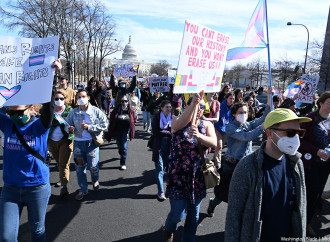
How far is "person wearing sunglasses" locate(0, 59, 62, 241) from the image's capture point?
2.62 metres

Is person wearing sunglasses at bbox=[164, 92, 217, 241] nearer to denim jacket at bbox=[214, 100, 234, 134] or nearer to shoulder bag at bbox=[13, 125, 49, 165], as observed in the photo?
shoulder bag at bbox=[13, 125, 49, 165]

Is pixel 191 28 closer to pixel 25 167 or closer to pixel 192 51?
pixel 192 51

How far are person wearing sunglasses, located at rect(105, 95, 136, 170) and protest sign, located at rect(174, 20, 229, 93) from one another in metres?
3.39

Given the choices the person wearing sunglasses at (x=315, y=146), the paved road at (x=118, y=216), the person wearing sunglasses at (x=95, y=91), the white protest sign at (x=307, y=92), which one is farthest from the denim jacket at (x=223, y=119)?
the person wearing sunglasses at (x=95, y=91)

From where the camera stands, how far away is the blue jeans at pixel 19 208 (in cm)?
253

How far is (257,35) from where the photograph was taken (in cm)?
425

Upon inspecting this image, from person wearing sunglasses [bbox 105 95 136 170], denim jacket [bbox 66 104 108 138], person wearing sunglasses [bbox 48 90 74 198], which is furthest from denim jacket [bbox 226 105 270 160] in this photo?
person wearing sunglasses [bbox 105 95 136 170]

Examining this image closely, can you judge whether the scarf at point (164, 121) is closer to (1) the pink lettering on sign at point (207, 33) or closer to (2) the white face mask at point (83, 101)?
(2) the white face mask at point (83, 101)

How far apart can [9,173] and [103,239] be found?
1.55m

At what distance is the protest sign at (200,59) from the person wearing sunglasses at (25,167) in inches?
49.1

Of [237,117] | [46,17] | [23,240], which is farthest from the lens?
[46,17]

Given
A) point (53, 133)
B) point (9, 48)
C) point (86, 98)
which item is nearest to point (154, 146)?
point (86, 98)

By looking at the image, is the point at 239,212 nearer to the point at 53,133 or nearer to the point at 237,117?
the point at 237,117

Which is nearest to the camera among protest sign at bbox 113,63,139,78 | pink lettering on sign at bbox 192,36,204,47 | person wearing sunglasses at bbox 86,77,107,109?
pink lettering on sign at bbox 192,36,204,47
